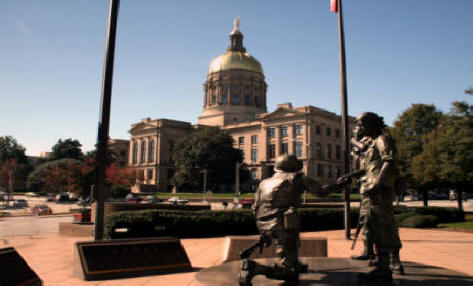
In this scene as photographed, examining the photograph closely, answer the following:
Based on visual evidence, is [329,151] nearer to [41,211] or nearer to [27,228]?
[41,211]

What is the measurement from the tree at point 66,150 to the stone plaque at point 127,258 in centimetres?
11210

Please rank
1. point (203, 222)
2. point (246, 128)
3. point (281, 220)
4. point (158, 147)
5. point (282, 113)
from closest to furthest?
1. point (281, 220)
2. point (203, 222)
3. point (282, 113)
4. point (246, 128)
5. point (158, 147)

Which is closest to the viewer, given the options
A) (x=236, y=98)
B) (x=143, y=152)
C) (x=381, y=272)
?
(x=381, y=272)

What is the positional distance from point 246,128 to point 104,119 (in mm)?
82054

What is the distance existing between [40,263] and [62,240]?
5.48 metres

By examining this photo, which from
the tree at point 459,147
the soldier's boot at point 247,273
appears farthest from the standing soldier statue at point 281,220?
the tree at point 459,147

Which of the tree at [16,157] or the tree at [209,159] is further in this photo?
the tree at [16,157]

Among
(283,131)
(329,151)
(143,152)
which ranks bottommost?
(329,151)

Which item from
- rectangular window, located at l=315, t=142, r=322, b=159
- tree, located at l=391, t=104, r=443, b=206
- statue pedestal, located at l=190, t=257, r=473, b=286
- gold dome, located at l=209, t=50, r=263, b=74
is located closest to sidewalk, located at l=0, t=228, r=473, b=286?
statue pedestal, located at l=190, t=257, r=473, b=286

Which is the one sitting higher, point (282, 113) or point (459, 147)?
point (282, 113)

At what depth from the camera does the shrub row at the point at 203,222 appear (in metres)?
14.8

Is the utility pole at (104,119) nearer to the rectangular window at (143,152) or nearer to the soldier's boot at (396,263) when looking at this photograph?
the soldier's boot at (396,263)

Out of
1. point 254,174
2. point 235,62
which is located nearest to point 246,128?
point 254,174

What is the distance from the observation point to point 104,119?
8922 millimetres
